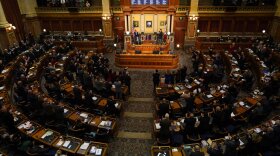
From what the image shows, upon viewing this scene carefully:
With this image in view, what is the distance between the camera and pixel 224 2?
25.7 metres

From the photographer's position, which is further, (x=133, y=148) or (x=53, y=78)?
(x=53, y=78)

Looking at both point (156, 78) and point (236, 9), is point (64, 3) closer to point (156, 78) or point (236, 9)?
point (156, 78)

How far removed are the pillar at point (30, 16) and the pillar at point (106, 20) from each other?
824 centimetres

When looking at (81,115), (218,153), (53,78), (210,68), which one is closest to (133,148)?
(81,115)

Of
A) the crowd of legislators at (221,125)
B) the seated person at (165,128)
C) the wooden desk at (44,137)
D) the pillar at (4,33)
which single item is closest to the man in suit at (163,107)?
the crowd of legislators at (221,125)

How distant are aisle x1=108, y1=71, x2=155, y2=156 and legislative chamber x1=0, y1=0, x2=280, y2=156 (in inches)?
2.4

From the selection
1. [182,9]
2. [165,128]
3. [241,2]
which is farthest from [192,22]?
[165,128]

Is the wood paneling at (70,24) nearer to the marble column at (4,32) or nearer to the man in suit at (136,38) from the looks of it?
the man in suit at (136,38)

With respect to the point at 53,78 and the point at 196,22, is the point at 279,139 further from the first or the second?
the point at 196,22

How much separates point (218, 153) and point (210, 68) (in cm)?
1000

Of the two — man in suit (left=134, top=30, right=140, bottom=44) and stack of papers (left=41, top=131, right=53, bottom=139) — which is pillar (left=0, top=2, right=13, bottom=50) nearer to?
man in suit (left=134, top=30, right=140, bottom=44)

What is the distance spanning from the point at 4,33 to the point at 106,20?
10.4 metres

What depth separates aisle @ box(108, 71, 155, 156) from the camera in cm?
1120

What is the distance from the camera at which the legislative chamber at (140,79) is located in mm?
10211
